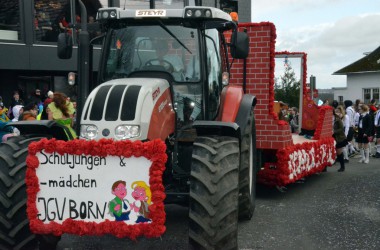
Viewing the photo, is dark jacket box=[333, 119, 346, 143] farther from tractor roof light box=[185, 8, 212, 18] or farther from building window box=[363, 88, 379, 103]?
building window box=[363, 88, 379, 103]

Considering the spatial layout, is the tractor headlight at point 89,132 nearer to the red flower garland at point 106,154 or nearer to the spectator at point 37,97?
the red flower garland at point 106,154

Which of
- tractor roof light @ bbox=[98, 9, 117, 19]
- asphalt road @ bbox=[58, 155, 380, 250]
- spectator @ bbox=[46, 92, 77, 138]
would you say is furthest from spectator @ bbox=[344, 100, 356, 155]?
tractor roof light @ bbox=[98, 9, 117, 19]

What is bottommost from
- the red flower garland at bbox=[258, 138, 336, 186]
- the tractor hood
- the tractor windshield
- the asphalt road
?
the asphalt road

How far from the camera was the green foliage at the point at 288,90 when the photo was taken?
2983 cm

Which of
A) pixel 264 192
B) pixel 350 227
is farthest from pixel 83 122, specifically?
pixel 264 192

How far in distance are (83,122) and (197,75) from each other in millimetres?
1366

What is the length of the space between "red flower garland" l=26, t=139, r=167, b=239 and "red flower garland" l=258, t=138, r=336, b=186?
4.26 meters

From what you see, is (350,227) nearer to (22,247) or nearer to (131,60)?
(131,60)

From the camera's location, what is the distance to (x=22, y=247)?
468cm

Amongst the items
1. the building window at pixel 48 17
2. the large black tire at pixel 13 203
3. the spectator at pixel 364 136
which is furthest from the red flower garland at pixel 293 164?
the building window at pixel 48 17

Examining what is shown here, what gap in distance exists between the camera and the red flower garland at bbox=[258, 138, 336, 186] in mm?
8258

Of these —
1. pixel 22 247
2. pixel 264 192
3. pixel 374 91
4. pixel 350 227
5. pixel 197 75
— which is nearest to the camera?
pixel 22 247

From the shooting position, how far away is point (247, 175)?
6.24 meters

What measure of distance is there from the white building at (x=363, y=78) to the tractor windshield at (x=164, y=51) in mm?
37300
